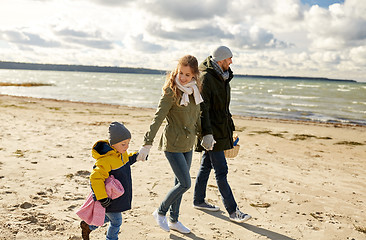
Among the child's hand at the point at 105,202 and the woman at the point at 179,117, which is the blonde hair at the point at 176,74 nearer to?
the woman at the point at 179,117

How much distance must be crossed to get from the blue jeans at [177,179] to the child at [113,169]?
667 millimetres

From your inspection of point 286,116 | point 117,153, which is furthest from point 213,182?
point 286,116

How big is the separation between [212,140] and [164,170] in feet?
8.46

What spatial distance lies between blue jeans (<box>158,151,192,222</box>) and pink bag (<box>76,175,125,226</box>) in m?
0.81

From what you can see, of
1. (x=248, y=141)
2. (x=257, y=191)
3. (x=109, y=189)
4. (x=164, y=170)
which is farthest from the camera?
(x=248, y=141)

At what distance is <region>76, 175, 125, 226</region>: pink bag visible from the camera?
8.68 feet

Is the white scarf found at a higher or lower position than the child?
higher

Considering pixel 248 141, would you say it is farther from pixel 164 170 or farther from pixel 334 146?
pixel 164 170

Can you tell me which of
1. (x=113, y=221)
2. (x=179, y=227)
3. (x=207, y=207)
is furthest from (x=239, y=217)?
(x=113, y=221)

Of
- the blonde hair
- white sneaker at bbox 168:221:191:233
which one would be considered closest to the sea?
the blonde hair

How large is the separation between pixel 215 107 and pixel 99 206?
5.77ft

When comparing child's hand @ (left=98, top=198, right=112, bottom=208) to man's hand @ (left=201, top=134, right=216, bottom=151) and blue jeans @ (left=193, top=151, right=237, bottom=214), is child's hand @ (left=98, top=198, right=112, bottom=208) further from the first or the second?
blue jeans @ (left=193, top=151, right=237, bottom=214)

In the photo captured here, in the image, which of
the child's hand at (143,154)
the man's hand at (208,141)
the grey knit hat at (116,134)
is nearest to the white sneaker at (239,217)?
the man's hand at (208,141)

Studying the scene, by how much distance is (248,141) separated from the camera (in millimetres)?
9789
